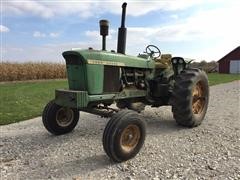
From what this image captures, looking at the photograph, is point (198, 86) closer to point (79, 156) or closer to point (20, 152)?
point (79, 156)

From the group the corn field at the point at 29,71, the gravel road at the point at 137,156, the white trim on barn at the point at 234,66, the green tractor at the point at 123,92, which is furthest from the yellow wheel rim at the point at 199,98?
the white trim on barn at the point at 234,66

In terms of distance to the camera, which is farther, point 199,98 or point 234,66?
point 234,66

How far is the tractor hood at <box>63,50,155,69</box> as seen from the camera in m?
5.63

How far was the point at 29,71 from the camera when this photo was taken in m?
29.3

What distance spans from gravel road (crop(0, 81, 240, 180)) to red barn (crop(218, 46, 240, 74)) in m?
42.3

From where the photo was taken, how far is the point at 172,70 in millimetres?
7914

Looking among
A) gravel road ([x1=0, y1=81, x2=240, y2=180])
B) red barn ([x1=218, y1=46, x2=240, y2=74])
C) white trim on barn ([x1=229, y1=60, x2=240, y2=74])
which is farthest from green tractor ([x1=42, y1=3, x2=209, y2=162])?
red barn ([x1=218, y1=46, x2=240, y2=74])

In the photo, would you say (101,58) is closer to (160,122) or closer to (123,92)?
(123,92)

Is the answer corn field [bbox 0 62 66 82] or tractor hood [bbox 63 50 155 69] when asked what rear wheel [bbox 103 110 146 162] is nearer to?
tractor hood [bbox 63 50 155 69]

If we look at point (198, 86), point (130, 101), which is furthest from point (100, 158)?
point (198, 86)

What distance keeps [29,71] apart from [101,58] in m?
24.7

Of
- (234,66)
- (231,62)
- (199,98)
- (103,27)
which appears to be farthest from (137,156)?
(231,62)

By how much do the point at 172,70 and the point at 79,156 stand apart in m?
3.50

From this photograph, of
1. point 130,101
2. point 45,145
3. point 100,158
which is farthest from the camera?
point 130,101
